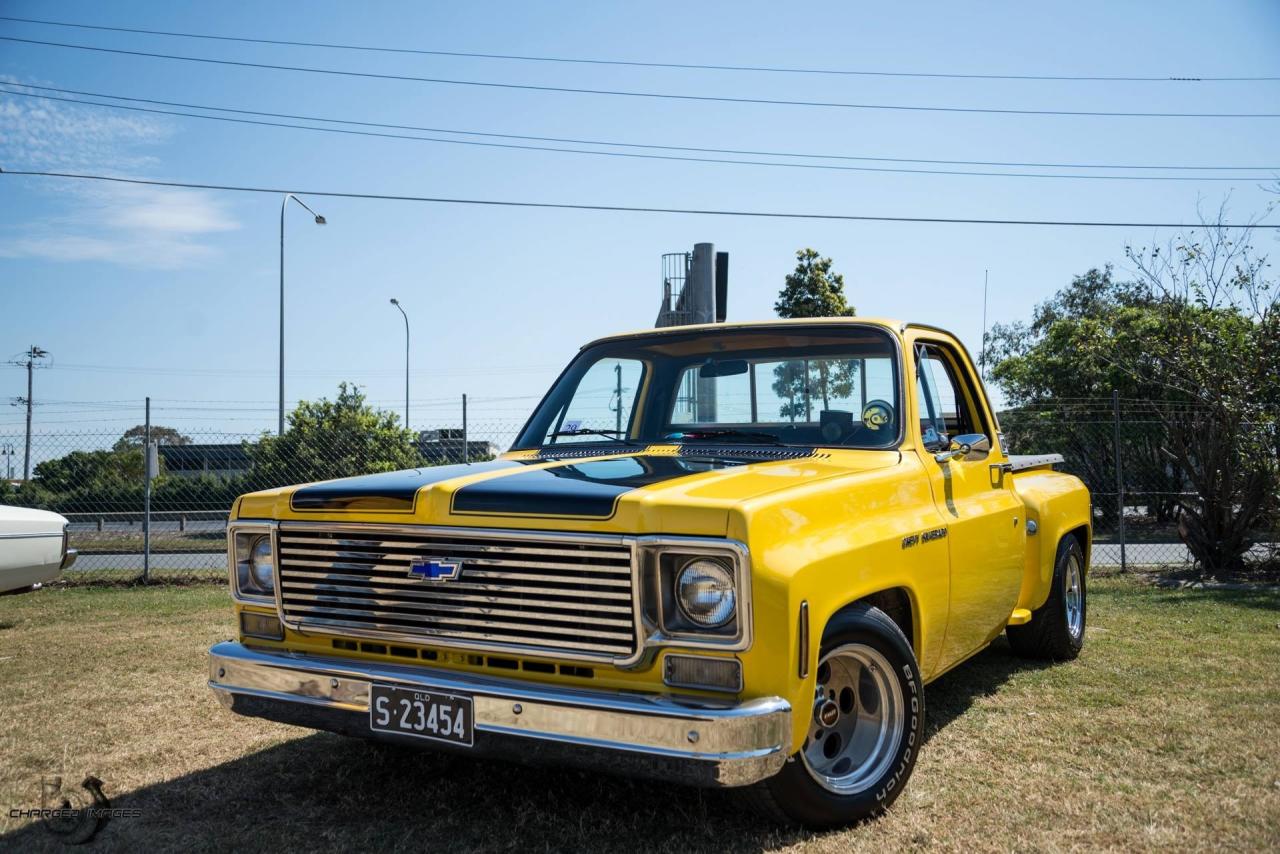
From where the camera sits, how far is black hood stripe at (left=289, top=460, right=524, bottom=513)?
11.2 feet

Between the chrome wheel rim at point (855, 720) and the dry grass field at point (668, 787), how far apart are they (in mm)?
187

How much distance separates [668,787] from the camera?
13.0 ft

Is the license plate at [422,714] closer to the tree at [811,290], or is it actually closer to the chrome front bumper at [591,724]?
the chrome front bumper at [591,724]

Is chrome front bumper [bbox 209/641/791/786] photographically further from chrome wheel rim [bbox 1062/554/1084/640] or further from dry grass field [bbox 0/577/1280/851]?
chrome wheel rim [bbox 1062/554/1084/640]

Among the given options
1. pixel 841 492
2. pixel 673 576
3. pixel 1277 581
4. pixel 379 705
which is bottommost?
pixel 1277 581

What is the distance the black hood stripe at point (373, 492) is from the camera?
3402mm

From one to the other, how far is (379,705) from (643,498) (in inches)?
44.9

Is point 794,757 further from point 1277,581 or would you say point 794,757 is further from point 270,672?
point 1277,581

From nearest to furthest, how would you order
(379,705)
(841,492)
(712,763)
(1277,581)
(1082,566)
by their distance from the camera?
(712,763) → (379,705) → (841,492) → (1082,566) → (1277,581)

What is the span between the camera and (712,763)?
2.81 meters

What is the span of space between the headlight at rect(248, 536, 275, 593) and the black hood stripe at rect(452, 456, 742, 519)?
38.0 inches

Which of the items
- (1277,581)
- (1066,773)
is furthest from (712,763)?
(1277,581)

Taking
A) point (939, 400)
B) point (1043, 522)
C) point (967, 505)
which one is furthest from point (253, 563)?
point (1043, 522)

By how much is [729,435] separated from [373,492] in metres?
1.69
